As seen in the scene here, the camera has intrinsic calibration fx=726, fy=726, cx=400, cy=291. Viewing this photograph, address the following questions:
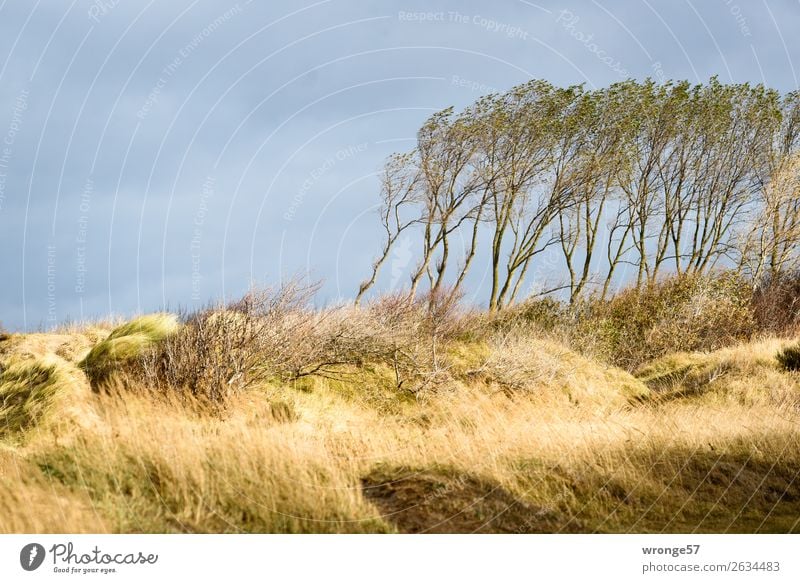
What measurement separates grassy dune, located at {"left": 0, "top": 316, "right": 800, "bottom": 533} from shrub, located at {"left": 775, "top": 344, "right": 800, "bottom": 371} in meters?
4.90

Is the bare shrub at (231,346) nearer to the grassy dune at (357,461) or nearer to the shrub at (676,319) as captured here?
the grassy dune at (357,461)

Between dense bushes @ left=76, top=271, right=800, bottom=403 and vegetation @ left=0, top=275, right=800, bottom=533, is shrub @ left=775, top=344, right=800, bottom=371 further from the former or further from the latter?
dense bushes @ left=76, top=271, right=800, bottom=403

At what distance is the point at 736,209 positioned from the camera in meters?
35.9

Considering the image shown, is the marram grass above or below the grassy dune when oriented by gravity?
above

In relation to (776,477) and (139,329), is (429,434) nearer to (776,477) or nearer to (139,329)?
(776,477)

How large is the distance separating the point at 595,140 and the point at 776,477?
2129 cm

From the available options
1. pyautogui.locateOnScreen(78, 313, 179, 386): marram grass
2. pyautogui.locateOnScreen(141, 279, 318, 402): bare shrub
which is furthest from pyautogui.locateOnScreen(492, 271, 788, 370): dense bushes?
pyautogui.locateOnScreen(78, 313, 179, 386): marram grass

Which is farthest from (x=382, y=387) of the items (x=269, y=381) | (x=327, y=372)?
(x=269, y=381)
